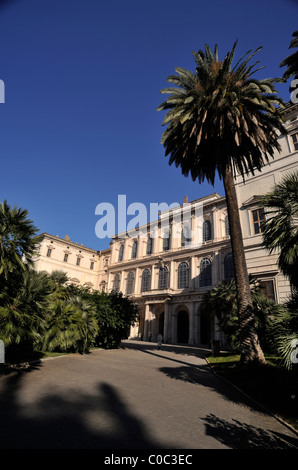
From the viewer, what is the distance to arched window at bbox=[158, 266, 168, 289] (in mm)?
39466

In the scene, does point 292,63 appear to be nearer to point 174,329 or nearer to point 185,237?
point 185,237

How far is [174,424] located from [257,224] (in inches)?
791

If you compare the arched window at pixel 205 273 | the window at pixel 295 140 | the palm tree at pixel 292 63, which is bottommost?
the arched window at pixel 205 273

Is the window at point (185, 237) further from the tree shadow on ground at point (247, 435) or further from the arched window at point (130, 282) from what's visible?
the tree shadow on ground at point (247, 435)

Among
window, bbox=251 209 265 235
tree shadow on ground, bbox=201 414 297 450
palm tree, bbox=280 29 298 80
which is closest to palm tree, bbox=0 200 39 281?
tree shadow on ground, bbox=201 414 297 450

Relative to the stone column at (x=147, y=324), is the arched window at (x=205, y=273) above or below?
above

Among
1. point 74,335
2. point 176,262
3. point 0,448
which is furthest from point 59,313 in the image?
point 176,262

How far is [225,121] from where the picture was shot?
12.5m

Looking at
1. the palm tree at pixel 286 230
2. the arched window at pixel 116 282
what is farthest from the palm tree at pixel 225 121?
the arched window at pixel 116 282

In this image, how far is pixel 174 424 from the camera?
507 centimetres

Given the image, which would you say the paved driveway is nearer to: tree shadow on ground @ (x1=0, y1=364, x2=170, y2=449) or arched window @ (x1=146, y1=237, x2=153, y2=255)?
tree shadow on ground @ (x1=0, y1=364, x2=170, y2=449)

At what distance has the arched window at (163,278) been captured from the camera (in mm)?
39466

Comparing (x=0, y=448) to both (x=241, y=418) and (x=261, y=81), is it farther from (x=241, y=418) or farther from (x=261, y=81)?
(x=261, y=81)

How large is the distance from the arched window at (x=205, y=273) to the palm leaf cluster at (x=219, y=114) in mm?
21837
